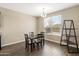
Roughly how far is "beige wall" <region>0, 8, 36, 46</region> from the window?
2.70 ft

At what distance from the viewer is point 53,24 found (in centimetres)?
449

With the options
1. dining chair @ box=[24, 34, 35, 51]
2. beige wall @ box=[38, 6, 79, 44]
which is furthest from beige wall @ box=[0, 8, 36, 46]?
beige wall @ box=[38, 6, 79, 44]

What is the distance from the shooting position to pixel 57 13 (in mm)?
4688

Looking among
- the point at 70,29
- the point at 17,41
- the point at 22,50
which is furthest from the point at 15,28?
the point at 70,29

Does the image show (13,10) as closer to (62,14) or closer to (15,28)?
(15,28)

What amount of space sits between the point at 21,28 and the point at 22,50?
101 cm

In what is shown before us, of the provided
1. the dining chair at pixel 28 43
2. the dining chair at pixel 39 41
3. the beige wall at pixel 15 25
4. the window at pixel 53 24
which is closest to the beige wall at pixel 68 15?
the window at pixel 53 24

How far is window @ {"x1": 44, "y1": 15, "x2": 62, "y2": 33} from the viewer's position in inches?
174

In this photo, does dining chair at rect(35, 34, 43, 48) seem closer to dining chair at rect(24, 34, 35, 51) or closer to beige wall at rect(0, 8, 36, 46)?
dining chair at rect(24, 34, 35, 51)

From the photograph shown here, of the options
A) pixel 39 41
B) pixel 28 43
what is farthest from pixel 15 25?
pixel 39 41

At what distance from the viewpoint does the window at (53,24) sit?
14.5ft

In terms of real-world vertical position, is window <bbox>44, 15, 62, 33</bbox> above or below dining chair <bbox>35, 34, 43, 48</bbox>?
above

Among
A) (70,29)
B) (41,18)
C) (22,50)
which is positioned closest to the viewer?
(22,50)

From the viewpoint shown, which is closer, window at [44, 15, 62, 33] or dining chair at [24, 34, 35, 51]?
dining chair at [24, 34, 35, 51]
